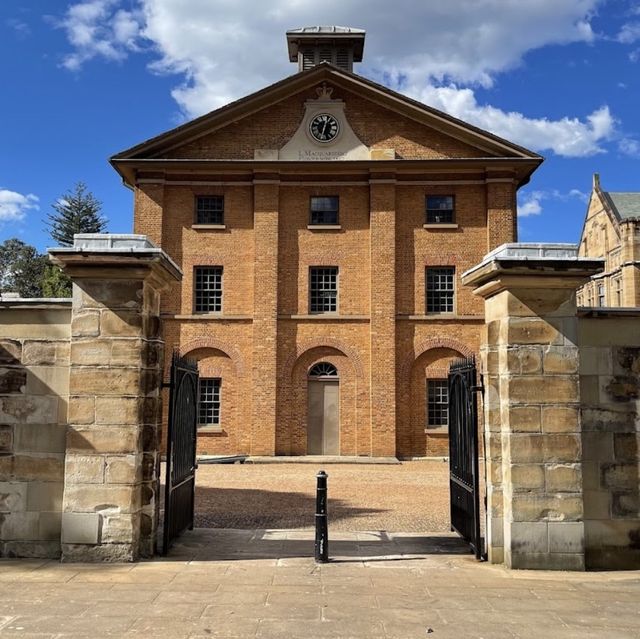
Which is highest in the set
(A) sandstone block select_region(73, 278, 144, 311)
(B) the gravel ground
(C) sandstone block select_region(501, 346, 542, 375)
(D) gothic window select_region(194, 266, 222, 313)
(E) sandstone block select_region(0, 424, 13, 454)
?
(D) gothic window select_region(194, 266, 222, 313)

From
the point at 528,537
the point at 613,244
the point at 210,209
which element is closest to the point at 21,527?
the point at 528,537

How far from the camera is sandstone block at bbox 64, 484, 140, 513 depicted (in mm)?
6656

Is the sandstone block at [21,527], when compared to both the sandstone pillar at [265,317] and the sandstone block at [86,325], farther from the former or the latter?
the sandstone pillar at [265,317]

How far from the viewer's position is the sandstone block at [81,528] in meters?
6.65

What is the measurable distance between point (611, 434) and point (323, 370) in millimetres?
14424

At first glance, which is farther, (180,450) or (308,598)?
(180,450)

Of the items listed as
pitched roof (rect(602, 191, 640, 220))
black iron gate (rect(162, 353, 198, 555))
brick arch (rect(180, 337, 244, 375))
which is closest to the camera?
black iron gate (rect(162, 353, 198, 555))

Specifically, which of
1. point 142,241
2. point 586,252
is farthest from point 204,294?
point 586,252

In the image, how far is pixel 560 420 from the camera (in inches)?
264

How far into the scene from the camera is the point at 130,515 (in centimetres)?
664

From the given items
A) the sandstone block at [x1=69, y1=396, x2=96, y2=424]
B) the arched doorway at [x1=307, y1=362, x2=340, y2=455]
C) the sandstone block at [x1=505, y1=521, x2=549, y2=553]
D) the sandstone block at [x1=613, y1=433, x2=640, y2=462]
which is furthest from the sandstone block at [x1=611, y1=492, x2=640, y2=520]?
the arched doorway at [x1=307, y1=362, x2=340, y2=455]

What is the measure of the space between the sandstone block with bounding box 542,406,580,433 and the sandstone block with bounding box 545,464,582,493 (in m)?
0.37

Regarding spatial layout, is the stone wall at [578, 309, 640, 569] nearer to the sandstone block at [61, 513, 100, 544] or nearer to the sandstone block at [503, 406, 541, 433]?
the sandstone block at [503, 406, 541, 433]

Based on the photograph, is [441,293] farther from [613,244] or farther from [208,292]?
[613,244]
